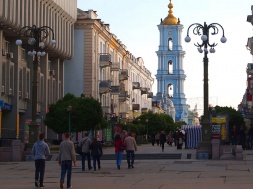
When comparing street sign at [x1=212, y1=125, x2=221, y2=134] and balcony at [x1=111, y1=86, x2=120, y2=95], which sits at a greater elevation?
balcony at [x1=111, y1=86, x2=120, y2=95]

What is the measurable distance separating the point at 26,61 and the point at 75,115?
7040 millimetres

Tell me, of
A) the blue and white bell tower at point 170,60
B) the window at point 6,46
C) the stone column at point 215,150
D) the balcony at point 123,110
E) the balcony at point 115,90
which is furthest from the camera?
the blue and white bell tower at point 170,60

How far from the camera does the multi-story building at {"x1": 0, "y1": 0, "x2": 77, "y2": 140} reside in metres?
51.0

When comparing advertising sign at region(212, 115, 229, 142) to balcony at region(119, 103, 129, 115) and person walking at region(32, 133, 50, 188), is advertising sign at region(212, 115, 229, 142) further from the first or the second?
balcony at region(119, 103, 129, 115)

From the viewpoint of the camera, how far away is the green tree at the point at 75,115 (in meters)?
54.4

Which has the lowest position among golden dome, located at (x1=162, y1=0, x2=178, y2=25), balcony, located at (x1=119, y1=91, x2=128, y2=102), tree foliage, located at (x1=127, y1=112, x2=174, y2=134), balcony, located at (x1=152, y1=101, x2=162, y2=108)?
tree foliage, located at (x1=127, y1=112, x2=174, y2=134)

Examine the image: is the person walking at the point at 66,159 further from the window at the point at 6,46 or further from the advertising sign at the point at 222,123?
the window at the point at 6,46

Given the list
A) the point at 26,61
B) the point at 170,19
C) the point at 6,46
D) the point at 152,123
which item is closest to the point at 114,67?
the point at 152,123

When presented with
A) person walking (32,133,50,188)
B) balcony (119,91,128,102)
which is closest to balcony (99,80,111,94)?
balcony (119,91,128,102)

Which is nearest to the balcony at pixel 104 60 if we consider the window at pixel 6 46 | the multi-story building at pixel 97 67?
the multi-story building at pixel 97 67

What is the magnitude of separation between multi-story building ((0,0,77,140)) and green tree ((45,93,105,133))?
7.02 feet

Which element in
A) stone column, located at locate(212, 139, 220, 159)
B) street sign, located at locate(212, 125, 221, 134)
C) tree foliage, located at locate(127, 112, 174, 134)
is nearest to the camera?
stone column, located at locate(212, 139, 220, 159)

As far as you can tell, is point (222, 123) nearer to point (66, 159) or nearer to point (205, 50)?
point (205, 50)

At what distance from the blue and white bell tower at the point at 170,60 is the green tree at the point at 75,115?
4106 inches
